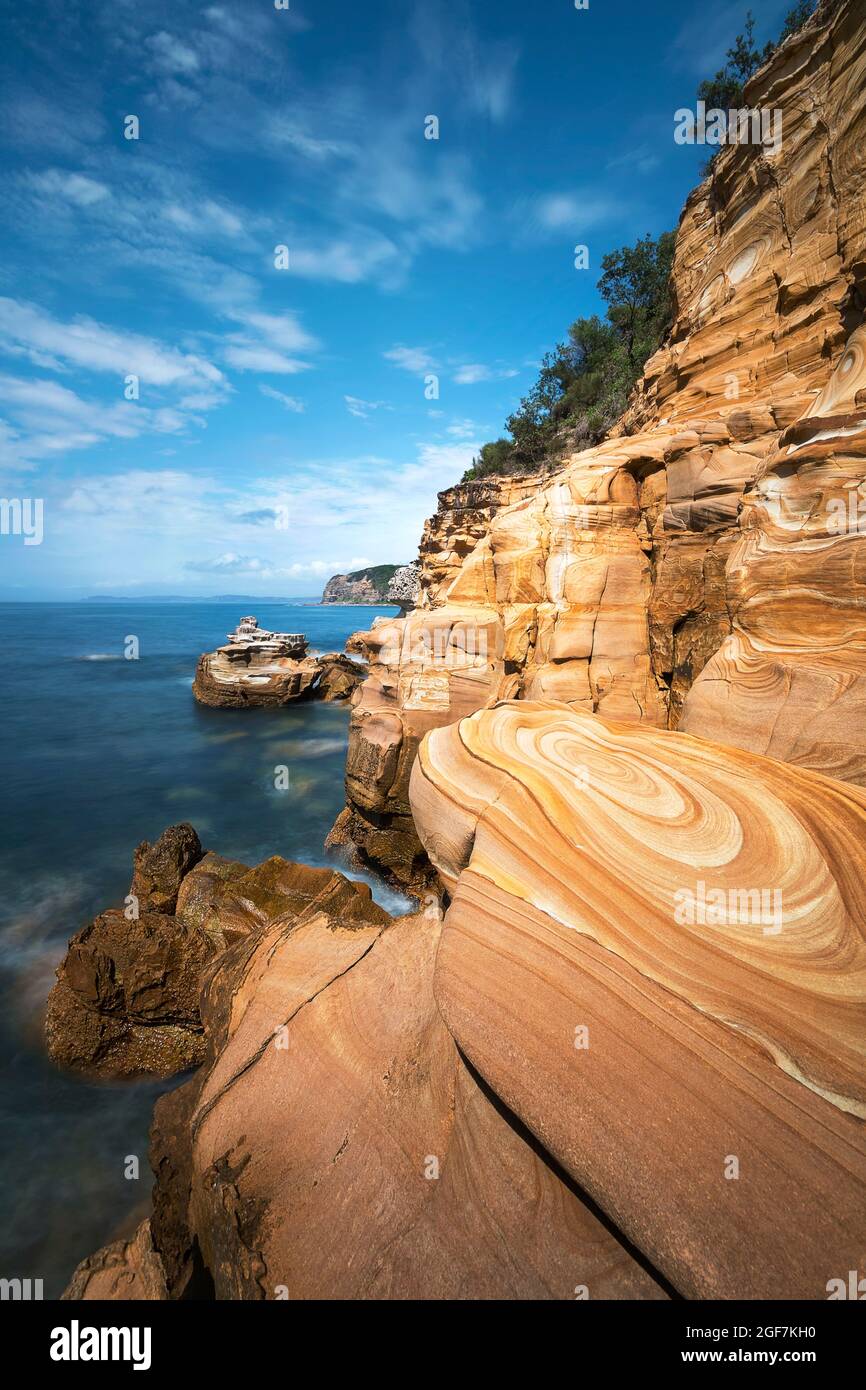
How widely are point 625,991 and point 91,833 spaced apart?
17.4 metres

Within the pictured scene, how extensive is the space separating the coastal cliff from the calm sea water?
2.55 meters

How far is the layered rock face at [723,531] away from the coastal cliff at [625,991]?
0.17 feet

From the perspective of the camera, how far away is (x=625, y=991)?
8.63ft

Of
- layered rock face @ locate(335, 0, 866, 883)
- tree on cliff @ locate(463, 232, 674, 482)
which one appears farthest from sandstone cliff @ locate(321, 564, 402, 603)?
layered rock face @ locate(335, 0, 866, 883)

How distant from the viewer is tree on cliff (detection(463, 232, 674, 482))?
26.3 meters

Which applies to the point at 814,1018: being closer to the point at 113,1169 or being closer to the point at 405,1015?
the point at 405,1015

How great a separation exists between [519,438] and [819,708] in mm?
37460

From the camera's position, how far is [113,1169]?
6.16 metres

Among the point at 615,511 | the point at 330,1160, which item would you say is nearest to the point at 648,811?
the point at 330,1160

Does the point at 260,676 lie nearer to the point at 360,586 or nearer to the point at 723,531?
the point at 723,531

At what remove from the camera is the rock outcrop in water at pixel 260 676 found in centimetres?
2975

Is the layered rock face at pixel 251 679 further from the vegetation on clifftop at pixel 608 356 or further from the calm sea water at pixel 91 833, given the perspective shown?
the vegetation on clifftop at pixel 608 356

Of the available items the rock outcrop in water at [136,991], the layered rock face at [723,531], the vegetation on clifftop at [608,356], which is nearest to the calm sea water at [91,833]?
the rock outcrop in water at [136,991]

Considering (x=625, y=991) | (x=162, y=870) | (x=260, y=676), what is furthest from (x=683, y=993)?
(x=260, y=676)
